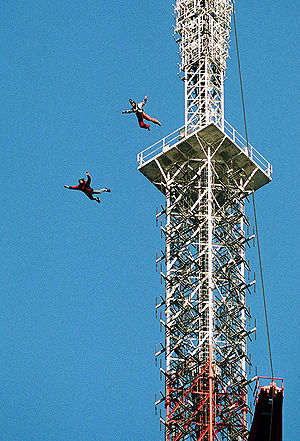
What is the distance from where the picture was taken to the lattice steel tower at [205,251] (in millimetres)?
103188

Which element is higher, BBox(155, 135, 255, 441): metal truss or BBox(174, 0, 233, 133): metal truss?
BBox(174, 0, 233, 133): metal truss

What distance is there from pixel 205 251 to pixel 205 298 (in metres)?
3.75

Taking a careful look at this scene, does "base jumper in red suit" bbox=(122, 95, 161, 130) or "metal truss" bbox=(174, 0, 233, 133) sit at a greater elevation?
"metal truss" bbox=(174, 0, 233, 133)

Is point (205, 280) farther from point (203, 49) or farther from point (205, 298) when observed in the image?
point (203, 49)

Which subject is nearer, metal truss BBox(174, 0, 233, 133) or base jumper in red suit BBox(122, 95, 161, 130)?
base jumper in red suit BBox(122, 95, 161, 130)

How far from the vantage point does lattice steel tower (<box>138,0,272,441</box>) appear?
339ft

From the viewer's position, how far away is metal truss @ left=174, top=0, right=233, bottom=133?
383ft

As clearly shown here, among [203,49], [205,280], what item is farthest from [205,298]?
[203,49]

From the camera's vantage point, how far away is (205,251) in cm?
10919

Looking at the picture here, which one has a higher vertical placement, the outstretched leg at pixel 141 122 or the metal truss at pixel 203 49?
the metal truss at pixel 203 49

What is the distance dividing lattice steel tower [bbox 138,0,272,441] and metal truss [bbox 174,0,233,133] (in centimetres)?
10

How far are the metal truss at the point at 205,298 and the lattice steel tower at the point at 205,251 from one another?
75mm

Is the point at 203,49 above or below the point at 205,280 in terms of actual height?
above

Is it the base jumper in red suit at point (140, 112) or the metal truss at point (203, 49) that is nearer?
the base jumper in red suit at point (140, 112)
